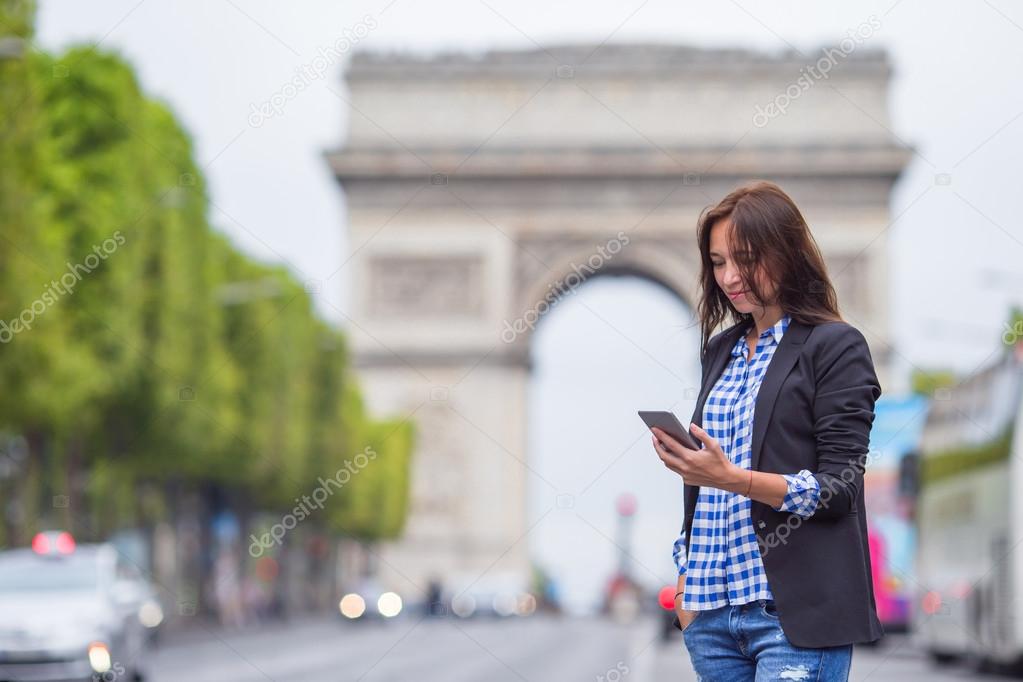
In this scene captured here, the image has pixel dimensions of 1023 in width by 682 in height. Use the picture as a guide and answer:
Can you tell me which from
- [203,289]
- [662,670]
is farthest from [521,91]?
[662,670]

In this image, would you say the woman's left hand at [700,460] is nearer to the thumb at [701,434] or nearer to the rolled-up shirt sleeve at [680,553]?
the thumb at [701,434]

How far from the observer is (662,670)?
22312 mm

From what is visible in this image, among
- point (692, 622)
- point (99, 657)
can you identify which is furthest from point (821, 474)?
point (99, 657)

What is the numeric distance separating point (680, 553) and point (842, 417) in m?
0.54

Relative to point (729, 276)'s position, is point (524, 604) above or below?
below

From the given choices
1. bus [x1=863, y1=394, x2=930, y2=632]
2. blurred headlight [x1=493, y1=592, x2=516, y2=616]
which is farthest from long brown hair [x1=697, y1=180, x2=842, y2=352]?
Result: blurred headlight [x1=493, y1=592, x2=516, y2=616]

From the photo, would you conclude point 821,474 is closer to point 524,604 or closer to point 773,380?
point 773,380

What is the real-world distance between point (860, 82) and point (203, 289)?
869 inches

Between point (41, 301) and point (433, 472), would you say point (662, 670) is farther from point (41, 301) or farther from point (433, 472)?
point (433, 472)

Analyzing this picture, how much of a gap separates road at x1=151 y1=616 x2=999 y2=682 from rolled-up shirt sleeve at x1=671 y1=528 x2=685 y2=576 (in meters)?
15.0

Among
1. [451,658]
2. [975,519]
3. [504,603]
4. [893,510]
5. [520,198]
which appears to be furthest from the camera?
[520,198]

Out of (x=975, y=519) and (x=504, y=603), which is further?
(x=504, y=603)

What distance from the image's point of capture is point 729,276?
177 inches

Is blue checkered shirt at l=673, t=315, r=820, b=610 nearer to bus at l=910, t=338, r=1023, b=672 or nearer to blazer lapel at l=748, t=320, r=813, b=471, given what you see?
blazer lapel at l=748, t=320, r=813, b=471
